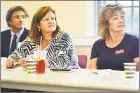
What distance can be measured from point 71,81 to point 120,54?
0.80m

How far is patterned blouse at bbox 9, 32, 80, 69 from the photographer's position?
2664mm

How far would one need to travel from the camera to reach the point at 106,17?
2760 mm

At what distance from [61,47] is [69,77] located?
0.71 m

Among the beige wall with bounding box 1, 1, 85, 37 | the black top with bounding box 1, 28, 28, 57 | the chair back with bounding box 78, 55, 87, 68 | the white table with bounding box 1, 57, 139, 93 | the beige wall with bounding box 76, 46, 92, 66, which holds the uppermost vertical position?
the beige wall with bounding box 1, 1, 85, 37

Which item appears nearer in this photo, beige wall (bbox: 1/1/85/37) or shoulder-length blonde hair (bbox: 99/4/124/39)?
shoulder-length blonde hair (bbox: 99/4/124/39)

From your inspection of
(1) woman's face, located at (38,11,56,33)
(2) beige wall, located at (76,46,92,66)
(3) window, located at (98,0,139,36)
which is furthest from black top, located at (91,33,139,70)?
(3) window, located at (98,0,139,36)

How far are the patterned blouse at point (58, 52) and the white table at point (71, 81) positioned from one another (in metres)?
0.31

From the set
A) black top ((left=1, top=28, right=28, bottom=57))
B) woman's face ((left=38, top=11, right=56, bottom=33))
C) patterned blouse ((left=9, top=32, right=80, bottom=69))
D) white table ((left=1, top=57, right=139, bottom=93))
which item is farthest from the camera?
black top ((left=1, top=28, right=28, bottom=57))

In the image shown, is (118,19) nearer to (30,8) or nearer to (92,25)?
(92,25)

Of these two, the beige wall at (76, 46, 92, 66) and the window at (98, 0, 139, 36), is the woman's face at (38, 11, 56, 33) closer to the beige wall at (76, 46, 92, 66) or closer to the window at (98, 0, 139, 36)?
the beige wall at (76, 46, 92, 66)

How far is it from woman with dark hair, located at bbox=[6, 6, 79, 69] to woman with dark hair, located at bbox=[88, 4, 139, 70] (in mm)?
257

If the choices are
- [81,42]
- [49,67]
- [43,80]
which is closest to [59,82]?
[43,80]

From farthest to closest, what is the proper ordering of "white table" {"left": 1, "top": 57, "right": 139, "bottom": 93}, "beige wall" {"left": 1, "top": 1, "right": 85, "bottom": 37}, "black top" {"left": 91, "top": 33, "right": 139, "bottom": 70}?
"beige wall" {"left": 1, "top": 1, "right": 85, "bottom": 37}, "black top" {"left": 91, "top": 33, "right": 139, "bottom": 70}, "white table" {"left": 1, "top": 57, "right": 139, "bottom": 93}

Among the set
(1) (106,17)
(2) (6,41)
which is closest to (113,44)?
(1) (106,17)
